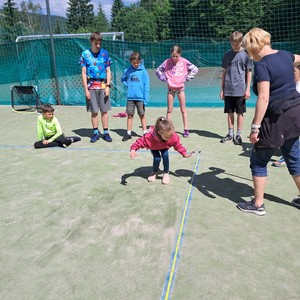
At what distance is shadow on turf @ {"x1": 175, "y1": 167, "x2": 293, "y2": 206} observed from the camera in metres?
3.47

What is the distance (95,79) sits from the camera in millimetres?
5660

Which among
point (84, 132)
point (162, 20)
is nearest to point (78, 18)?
point (162, 20)

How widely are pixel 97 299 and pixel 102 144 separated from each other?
3737 millimetres

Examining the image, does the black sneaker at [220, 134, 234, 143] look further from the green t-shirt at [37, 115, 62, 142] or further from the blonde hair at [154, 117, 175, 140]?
the green t-shirt at [37, 115, 62, 142]

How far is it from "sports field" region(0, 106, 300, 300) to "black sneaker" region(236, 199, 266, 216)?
68mm

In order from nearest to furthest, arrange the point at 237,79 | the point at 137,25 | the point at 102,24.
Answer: the point at 237,79, the point at 137,25, the point at 102,24

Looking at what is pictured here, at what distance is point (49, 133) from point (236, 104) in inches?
→ 123

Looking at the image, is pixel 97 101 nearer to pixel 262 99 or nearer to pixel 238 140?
pixel 238 140

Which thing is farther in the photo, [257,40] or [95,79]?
[95,79]

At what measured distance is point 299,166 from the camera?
2.99m

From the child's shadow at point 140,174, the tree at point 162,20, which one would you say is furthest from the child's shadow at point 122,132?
the tree at point 162,20

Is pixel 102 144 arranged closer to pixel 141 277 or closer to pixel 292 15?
pixel 141 277

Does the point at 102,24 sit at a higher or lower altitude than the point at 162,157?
higher

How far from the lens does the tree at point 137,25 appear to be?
2573 cm
